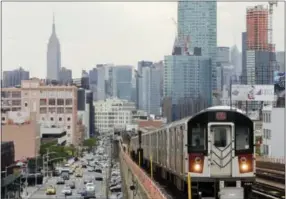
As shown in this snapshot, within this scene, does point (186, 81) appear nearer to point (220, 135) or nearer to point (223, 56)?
point (223, 56)

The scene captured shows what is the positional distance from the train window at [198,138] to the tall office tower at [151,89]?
132400 mm

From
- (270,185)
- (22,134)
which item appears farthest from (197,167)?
(22,134)

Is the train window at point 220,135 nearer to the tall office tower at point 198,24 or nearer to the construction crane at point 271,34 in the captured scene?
the construction crane at point 271,34

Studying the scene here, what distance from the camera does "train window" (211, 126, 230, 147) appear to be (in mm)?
12125

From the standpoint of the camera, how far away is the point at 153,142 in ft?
67.7

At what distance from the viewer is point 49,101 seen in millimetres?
100000

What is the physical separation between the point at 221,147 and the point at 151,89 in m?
148

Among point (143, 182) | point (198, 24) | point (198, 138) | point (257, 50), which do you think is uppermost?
point (198, 24)

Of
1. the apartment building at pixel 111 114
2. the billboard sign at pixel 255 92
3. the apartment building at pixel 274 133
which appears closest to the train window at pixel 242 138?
the apartment building at pixel 274 133

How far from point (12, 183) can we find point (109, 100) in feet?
406

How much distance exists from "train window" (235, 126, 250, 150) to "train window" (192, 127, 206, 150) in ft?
1.77

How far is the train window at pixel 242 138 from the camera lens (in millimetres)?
12109

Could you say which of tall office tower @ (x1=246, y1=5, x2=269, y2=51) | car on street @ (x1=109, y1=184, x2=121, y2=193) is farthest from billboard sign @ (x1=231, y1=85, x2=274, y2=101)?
tall office tower @ (x1=246, y1=5, x2=269, y2=51)

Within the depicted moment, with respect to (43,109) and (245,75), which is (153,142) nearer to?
(245,75)
